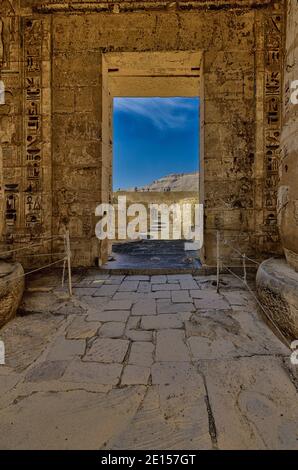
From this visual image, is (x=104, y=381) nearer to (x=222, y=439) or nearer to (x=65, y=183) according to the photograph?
(x=222, y=439)

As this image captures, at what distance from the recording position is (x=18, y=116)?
5125mm

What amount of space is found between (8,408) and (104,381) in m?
0.63

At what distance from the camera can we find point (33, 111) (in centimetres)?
513

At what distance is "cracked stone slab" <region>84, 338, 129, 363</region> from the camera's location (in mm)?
2262

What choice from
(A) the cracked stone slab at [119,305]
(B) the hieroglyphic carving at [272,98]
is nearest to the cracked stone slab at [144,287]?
(A) the cracked stone slab at [119,305]

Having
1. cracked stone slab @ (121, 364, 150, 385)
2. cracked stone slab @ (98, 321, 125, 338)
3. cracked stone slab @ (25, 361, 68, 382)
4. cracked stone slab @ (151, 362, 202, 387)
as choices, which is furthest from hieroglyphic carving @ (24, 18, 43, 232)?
cracked stone slab @ (151, 362, 202, 387)

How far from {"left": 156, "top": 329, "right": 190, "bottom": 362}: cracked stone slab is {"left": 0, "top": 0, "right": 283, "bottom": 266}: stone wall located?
2.78 m

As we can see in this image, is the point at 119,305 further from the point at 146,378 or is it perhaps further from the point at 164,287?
the point at 146,378

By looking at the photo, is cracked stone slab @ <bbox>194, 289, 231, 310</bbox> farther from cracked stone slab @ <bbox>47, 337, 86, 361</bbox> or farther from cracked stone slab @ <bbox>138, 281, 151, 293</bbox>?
cracked stone slab @ <bbox>47, 337, 86, 361</bbox>

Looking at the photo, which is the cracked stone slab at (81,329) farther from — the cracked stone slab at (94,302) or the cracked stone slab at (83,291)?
the cracked stone slab at (83,291)

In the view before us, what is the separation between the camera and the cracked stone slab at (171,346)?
7.45ft

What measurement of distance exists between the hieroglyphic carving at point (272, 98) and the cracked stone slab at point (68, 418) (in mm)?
4586

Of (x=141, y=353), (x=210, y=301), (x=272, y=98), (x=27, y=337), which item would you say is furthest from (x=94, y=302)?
(x=272, y=98)
